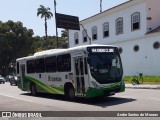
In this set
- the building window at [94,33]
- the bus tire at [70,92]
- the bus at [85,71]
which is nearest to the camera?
the bus at [85,71]

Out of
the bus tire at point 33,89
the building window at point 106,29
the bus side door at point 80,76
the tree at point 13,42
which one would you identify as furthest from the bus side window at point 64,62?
the tree at point 13,42

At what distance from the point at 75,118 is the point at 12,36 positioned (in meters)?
62.7

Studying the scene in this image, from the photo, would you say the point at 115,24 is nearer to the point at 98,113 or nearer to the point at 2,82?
the point at 2,82

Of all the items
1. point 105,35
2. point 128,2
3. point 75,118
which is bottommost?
point 75,118

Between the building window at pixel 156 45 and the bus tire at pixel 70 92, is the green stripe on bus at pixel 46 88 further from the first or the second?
the building window at pixel 156 45

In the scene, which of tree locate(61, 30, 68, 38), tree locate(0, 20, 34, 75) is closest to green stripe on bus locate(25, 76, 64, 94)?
tree locate(0, 20, 34, 75)

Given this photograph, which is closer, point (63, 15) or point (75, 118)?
point (75, 118)

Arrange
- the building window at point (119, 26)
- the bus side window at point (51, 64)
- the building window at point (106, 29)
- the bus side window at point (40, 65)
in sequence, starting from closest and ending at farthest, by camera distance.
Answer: the bus side window at point (51, 64) → the bus side window at point (40, 65) → the building window at point (119, 26) → the building window at point (106, 29)

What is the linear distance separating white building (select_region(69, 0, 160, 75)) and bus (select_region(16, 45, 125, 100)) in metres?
18.2

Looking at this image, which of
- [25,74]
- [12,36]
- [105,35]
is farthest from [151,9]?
[12,36]

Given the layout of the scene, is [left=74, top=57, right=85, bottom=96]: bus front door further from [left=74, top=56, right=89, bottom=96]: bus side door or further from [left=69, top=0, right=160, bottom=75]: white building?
[left=69, top=0, right=160, bottom=75]: white building

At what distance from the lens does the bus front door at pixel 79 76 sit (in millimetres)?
16547

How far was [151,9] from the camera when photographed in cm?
3728

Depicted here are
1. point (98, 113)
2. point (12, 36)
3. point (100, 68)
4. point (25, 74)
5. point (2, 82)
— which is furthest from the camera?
point (12, 36)
